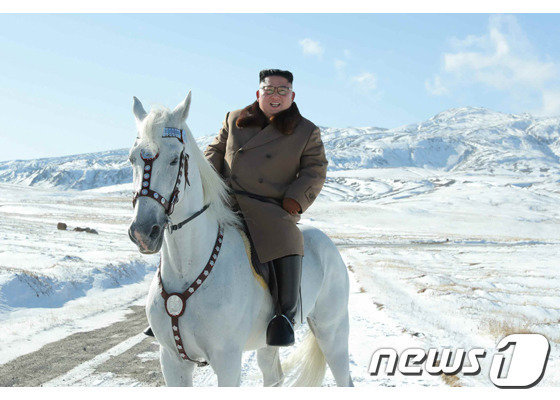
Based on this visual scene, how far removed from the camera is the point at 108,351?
26.5ft

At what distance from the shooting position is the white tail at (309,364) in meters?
5.62

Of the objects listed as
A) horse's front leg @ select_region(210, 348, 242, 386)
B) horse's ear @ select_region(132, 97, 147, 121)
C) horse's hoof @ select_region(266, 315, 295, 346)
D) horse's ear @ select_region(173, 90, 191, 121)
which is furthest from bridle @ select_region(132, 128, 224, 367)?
horse's hoof @ select_region(266, 315, 295, 346)

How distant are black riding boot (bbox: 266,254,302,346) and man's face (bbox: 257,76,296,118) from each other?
5.30 feet

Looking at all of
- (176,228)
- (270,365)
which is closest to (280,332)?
(176,228)

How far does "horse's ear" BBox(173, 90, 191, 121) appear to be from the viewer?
3777mm

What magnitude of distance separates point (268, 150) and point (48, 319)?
875 cm

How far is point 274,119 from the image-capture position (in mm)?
4766

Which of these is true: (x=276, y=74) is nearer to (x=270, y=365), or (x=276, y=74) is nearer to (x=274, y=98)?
(x=274, y=98)

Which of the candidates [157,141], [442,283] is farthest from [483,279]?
[157,141]

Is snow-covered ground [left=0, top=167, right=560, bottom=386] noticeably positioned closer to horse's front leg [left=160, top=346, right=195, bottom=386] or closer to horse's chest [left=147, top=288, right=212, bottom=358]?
horse's front leg [left=160, top=346, right=195, bottom=386]

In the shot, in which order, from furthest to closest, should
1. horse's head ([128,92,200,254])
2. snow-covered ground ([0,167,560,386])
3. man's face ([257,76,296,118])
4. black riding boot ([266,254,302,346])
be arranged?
1. snow-covered ground ([0,167,560,386])
2. man's face ([257,76,296,118])
3. black riding boot ([266,254,302,346])
4. horse's head ([128,92,200,254])

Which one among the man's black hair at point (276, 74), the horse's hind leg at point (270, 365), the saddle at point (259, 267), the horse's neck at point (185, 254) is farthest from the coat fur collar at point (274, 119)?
the horse's hind leg at point (270, 365)

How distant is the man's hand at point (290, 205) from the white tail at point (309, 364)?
1993mm
